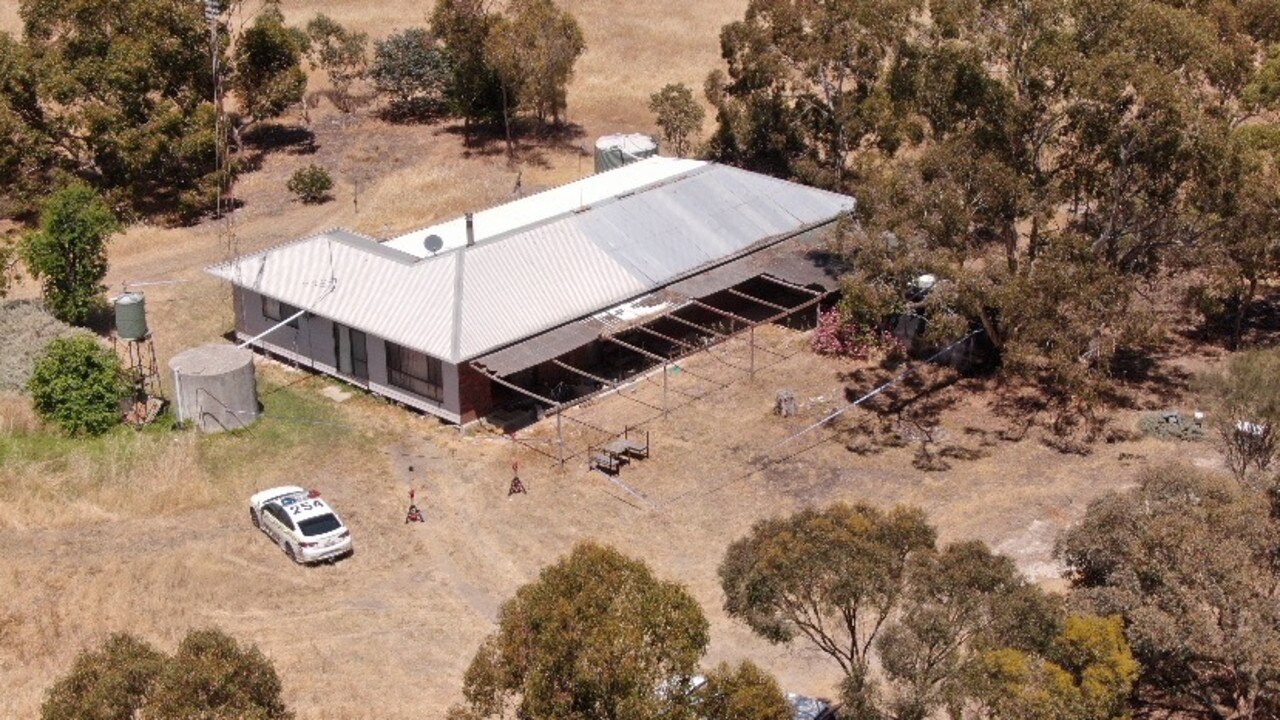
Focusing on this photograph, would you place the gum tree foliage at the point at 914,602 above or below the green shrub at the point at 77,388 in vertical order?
above

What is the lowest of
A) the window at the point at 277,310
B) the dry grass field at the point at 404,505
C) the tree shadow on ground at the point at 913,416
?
the dry grass field at the point at 404,505

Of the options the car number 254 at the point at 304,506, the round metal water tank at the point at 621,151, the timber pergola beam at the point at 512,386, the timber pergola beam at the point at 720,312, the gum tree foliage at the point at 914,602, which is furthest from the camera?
the round metal water tank at the point at 621,151

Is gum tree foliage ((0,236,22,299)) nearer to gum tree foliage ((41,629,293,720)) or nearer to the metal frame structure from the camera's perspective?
the metal frame structure

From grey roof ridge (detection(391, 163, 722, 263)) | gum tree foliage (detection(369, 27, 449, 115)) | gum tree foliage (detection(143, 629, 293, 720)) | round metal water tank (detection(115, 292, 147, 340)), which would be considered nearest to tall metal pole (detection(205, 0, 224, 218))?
gum tree foliage (detection(369, 27, 449, 115))

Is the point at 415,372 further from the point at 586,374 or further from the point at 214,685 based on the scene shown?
the point at 214,685

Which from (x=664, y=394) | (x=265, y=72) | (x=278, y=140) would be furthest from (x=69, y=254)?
(x=278, y=140)

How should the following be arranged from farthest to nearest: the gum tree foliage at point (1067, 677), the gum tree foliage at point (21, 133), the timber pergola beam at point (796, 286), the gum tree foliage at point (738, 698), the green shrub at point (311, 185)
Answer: the green shrub at point (311, 185)
the gum tree foliage at point (21, 133)
the timber pergola beam at point (796, 286)
the gum tree foliage at point (1067, 677)
the gum tree foliage at point (738, 698)

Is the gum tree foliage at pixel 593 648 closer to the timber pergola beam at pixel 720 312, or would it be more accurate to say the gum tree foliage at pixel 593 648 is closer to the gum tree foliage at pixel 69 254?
the timber pergola beam at pixel 720 312

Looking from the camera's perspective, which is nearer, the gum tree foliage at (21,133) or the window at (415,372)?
the window at (415,372)

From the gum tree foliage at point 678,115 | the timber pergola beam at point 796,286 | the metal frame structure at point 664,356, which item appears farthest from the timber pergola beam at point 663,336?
the gum tree foliage at point 678,115
